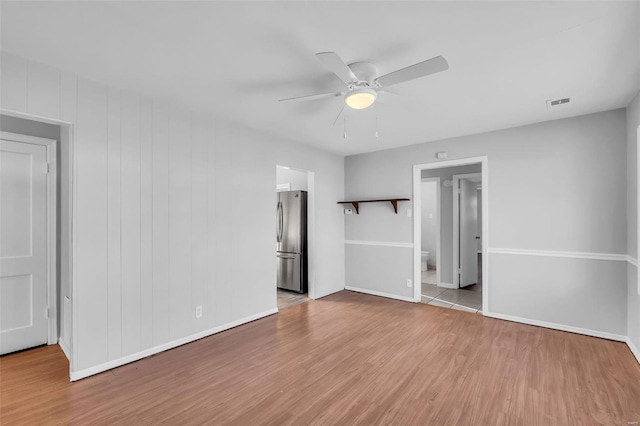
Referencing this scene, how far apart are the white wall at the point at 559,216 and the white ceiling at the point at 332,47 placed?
0.52 m

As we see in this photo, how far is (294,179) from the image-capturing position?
18.8ft

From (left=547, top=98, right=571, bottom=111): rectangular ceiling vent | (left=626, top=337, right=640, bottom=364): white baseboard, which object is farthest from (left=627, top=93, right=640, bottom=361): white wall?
(left=547, top=98, right=571, bottom=111): rectangular ceiling vent

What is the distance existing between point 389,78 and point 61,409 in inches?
129

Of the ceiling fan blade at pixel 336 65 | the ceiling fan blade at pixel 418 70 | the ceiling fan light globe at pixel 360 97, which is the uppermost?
the ceiling fan blade at pixel 336 65

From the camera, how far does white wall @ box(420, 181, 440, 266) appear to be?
25.7ft

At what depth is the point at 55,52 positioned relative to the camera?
2.12m

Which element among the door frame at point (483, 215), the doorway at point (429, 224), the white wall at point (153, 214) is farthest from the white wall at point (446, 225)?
the white wall at point (153, 214)

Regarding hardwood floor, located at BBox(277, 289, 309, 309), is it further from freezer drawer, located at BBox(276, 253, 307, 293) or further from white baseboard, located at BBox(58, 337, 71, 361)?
white baseboard, located at BBox(58, 337, 71, 361)

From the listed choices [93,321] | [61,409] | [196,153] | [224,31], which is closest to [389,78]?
[224,31]

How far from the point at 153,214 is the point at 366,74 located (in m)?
2.35

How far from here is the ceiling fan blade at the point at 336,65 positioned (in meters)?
1.82

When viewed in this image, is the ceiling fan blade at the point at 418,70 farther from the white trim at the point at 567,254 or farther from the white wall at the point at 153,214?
the white trim at the point at 567,254

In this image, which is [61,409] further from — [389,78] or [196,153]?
[389,78]

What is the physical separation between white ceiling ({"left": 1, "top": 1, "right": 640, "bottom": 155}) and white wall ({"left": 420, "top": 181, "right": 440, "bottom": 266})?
15.5 ft
